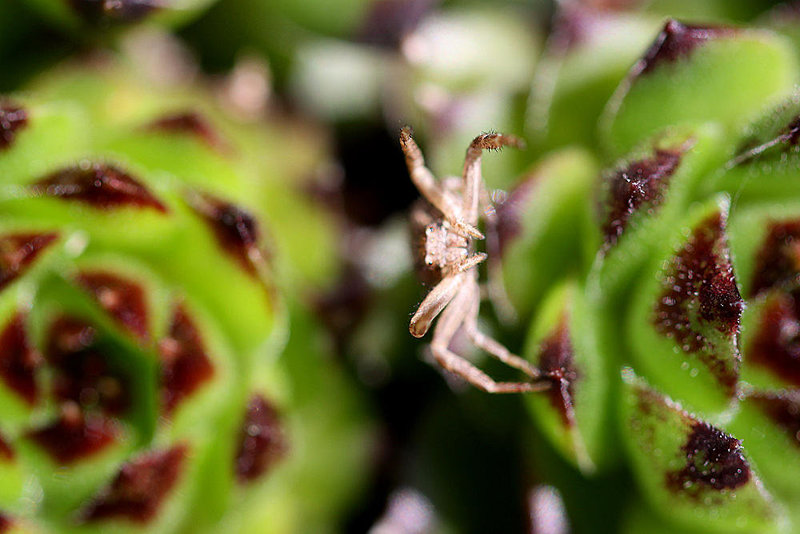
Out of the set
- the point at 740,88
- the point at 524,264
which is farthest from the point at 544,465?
the point at 740,88

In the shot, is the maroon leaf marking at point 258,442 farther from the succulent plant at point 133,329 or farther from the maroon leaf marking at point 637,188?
the maroon leaf marking at point 637,188

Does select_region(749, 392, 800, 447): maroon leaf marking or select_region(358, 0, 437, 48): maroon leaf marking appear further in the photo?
select_region(358, 0, 437, 48): maroon leaf marking

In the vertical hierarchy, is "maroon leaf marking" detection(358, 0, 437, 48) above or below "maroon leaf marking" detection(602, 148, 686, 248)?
below

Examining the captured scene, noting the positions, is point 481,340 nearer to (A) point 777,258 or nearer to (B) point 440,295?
(B) point 440,295

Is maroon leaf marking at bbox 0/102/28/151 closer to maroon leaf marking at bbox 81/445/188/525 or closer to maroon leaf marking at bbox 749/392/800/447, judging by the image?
maroon leaf marking at bbox 81/445/188/525

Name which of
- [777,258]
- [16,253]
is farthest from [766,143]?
[16,253]

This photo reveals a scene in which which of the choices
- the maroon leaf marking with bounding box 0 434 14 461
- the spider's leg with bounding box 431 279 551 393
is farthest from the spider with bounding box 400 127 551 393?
the maroon leaf marking with bounding box 0 434 14 461
